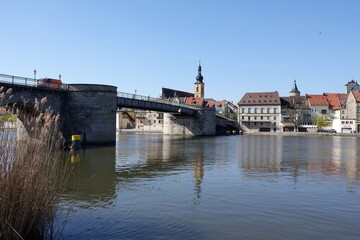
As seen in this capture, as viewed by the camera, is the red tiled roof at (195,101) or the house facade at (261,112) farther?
the red tiled roof at (195,101)

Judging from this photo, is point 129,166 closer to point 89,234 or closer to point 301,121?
point 89,234

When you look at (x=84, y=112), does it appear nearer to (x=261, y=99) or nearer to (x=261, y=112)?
(x=261, y=112)

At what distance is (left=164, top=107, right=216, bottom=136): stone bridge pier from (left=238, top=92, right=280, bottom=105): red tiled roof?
27367 mm

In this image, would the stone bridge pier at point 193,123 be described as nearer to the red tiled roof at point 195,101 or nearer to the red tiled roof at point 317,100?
the red tiled roof at point 195,101

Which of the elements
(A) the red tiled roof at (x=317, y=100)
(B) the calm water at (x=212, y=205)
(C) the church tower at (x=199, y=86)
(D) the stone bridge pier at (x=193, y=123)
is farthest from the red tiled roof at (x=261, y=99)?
(B) the calm water at (x=212, y=205)

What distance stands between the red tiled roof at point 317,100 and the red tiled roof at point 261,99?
39.6ft

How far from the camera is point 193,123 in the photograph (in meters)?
82.8

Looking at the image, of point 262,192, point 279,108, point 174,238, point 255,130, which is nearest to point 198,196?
point 262,192

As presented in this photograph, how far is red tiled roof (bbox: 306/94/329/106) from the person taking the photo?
10906 centimetres

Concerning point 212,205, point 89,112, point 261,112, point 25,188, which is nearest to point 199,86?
point 261,112

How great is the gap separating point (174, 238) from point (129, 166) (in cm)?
1428

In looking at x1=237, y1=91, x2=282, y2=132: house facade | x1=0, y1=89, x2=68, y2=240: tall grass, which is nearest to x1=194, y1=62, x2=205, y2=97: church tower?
x1=237, y1=91, x2=282, y2=132: house facade

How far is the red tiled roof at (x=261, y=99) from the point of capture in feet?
350

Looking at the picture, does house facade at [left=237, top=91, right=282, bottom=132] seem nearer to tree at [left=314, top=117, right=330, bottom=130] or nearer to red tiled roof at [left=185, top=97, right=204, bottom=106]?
tree at [left=314, top=117, right=330, bottom=130]
